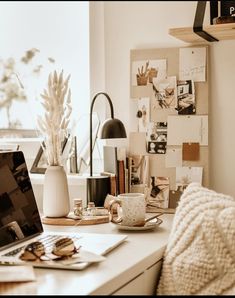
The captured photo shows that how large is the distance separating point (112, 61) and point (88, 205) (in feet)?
2.12

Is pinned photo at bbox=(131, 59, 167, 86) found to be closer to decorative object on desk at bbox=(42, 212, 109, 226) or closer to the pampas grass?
the pampas grass

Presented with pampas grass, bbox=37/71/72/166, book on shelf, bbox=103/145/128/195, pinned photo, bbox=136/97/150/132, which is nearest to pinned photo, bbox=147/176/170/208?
book on shelf, bbox=103/145/128/195

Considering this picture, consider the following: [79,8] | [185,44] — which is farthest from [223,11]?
[79,8]

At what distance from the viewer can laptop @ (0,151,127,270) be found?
158 centimetres

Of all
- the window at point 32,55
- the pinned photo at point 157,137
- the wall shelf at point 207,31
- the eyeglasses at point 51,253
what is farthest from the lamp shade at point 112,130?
the eyeglasses at point 51,253

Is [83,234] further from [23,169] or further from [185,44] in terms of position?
[185,44]

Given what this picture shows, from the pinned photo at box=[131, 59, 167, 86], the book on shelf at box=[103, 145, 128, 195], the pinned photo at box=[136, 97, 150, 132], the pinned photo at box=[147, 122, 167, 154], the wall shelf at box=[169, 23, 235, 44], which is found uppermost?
the wall shelf at box=[169, 23, 235, 44]

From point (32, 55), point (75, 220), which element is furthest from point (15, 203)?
point (32, 55)

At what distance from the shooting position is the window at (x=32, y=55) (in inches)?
103

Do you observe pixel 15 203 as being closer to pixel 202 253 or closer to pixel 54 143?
pixel 54 143

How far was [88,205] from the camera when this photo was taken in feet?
7.14

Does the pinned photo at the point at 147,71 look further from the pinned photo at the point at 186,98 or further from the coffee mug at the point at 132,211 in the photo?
the coffee mug at the point at 132,211

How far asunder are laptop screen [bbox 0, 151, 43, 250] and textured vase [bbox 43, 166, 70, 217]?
0.20m

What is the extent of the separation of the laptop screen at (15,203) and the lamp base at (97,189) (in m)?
0.37
